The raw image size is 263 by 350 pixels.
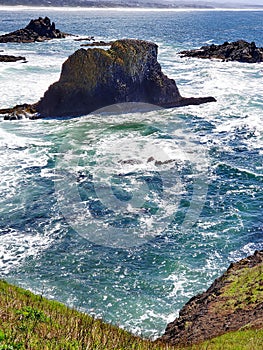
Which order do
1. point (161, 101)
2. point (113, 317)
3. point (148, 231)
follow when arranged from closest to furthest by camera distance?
point (113, 317), point (148, 231), point (161, 101)

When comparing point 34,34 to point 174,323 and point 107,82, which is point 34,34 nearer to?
point 107,82

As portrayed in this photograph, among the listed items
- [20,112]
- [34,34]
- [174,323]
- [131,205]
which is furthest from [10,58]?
[174,323]

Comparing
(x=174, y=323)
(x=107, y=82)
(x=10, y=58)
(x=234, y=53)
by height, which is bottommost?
(x=174, y=323)

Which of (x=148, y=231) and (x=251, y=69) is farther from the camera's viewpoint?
(x=251, y=69)

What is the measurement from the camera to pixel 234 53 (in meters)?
79.9

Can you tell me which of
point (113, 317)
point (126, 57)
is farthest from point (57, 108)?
point (113, 317)

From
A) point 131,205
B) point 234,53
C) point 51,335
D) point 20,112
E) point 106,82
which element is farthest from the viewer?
point 234,53

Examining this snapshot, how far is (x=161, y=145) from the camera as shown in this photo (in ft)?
114

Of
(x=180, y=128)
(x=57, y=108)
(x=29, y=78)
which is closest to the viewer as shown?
(x=180, y=128)

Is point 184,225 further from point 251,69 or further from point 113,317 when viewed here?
point 251,69

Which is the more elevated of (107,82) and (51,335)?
(51,335)

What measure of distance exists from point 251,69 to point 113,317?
203ft

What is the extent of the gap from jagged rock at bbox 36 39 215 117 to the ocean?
5.40 ft

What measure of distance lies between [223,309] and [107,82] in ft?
106
